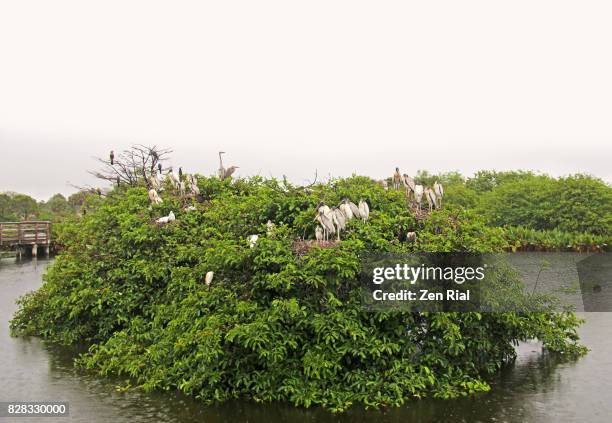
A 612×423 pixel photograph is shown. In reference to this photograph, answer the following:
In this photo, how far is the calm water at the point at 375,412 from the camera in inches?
293

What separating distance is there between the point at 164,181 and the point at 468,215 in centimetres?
665

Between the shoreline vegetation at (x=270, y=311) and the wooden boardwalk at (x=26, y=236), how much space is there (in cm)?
2289

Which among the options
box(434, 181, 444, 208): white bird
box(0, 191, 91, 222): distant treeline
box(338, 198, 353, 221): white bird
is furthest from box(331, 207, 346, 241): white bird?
box(0, 191, 91, 222): distant treeline

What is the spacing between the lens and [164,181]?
13836 mm

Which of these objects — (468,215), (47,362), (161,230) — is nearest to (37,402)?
(47,362)

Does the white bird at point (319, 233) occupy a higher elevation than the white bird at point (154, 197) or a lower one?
lower

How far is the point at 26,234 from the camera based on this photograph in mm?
34438

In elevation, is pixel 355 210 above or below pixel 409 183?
below

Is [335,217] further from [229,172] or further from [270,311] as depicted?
[229,172]

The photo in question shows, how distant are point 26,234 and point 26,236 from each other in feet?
1.36

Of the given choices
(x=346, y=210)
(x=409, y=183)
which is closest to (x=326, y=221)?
(x=346, y=210)

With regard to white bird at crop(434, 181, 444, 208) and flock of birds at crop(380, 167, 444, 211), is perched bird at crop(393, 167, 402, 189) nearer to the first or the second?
flock of birds at crop(380, 167, 444, 211)

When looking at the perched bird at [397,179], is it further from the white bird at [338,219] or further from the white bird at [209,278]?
the white bird at [209,278]

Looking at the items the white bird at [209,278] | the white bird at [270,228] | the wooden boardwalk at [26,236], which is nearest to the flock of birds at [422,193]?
the white bird at [270,228]
